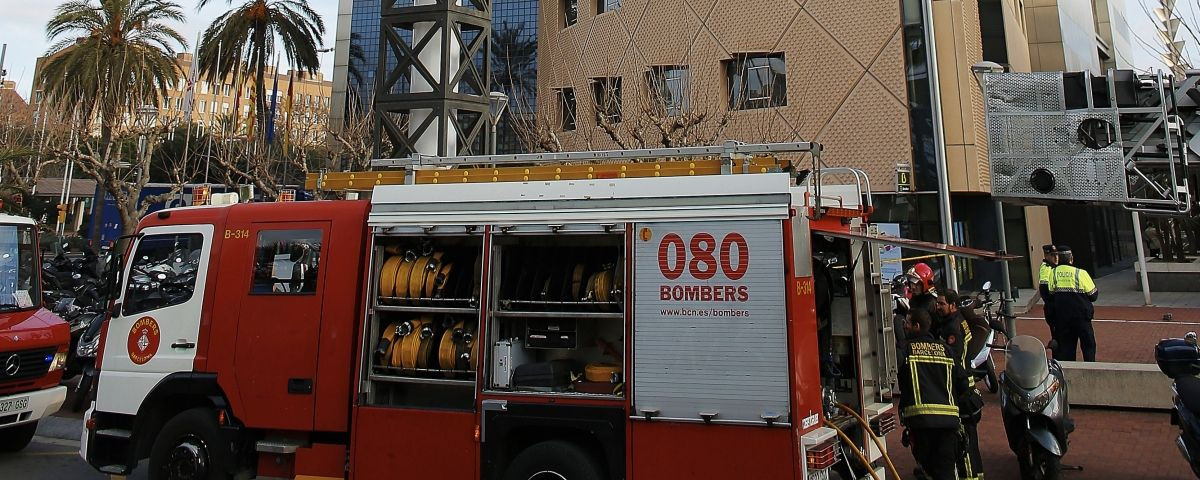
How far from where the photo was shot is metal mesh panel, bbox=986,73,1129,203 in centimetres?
1091

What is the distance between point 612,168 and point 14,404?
22.1ft

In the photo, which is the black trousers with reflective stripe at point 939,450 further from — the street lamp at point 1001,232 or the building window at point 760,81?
the building window at point 760,81

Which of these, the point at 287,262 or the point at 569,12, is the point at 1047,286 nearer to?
the point at 287,262

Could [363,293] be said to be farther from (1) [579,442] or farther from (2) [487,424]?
(1) [579,442]

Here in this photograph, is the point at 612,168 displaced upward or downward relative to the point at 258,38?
downward

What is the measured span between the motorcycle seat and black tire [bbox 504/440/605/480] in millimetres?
4163

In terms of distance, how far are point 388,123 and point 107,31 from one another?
1570cm

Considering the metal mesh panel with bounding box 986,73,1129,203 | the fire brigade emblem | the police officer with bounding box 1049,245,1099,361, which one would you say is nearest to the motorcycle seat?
the police officer with bounding box 1049,245,1099,361

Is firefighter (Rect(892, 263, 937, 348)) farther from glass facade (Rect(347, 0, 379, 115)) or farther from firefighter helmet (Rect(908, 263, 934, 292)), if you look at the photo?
glass facade (Rect(347, 0, 379, 115))

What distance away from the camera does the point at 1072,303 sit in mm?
9172

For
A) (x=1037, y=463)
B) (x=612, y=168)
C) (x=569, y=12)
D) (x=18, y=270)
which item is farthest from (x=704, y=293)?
(x=569, y=12)

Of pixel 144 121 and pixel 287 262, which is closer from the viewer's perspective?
pixel 287 262

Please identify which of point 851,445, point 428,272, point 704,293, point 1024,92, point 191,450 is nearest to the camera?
point 704,293

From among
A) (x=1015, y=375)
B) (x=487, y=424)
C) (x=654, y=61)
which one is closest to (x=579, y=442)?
(x=487, y=424)
